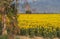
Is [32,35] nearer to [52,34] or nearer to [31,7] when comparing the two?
[52,34]

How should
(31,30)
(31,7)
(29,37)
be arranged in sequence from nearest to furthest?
(31,7) < (29,37) < (31,30)

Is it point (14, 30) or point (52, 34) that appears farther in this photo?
point (52, 34)

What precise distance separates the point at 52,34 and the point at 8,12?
35.2ft

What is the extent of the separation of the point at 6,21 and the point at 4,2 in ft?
1.58

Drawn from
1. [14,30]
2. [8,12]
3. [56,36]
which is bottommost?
[56,36]

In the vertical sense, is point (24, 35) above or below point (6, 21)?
below

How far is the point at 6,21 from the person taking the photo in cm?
632

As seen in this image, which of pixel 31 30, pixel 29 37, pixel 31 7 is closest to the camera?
pixel 31 7

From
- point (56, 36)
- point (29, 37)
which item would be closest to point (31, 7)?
point (29, 37)

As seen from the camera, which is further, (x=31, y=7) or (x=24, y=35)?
(x=24, y=35)

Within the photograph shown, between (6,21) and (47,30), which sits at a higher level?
(6,21)

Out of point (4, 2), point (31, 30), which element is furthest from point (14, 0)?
point (31, 30)

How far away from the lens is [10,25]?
6.16 metres

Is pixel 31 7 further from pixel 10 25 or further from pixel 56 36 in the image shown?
pixel 56 36
